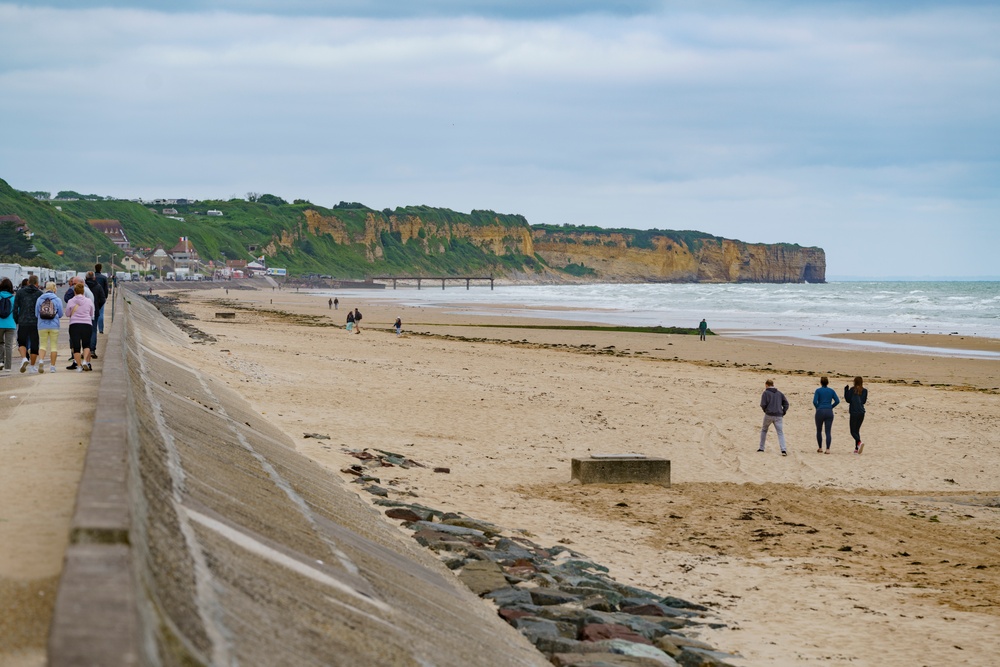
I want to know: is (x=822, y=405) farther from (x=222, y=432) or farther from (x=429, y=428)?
(x=222, y=432)

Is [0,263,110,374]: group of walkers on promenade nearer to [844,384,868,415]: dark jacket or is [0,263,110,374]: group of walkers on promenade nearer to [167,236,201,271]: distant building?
[844,384,868,415]: dark jacket

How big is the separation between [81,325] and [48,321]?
1.29 metres

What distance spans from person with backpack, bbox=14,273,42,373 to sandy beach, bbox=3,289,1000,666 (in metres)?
3.78

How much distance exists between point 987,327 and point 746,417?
4781cm

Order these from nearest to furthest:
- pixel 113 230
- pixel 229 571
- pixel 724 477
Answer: pixel 229 571, pixel 724 477, pixel 113 230

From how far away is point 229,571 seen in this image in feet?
15.4

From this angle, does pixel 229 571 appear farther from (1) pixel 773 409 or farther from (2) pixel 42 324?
(1) pixel 773 409

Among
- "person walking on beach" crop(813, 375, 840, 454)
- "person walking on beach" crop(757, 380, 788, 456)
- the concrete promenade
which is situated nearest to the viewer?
the concrete promenade

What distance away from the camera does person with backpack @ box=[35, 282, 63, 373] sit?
52.3 ft

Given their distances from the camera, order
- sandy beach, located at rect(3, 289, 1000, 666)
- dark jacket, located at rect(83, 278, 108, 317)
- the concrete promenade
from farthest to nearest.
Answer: dark jacket, located at rect(83, 278, 108, 317) < sandy beach, located at rect(3, 289, 1000, 666) < the concrete promenade

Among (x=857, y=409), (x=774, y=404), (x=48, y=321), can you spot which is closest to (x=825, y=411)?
(x=857, y=409)

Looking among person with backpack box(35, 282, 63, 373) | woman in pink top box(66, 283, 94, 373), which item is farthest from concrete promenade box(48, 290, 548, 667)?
person with backpack box(35, 282, 63, 373)

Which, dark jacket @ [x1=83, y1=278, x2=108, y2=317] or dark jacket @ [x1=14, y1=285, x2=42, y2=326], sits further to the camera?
dark jacket @ [x1=83, y1=278, x2=108, y2=317]

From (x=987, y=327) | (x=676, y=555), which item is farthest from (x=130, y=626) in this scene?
(x=987, y=327)
